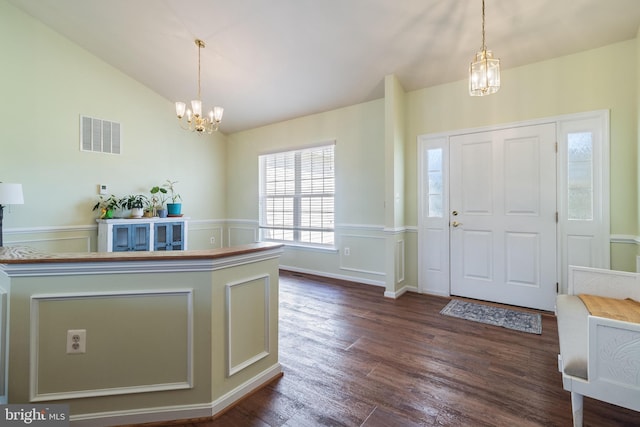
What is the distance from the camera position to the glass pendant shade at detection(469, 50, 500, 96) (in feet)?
6.86

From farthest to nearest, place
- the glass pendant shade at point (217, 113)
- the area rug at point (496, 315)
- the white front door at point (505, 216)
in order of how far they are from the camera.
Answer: the glass pendant shade at point (217, 113)
the white front door at point (505, 216)
the area rug at point (496, 315)

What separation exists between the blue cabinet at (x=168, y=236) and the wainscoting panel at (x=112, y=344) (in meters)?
3.43

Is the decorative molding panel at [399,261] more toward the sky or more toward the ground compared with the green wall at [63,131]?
more toward the ground

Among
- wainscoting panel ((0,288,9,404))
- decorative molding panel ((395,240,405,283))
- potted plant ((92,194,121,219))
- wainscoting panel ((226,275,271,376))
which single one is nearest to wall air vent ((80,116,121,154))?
potted plant ((92,194,121,219))

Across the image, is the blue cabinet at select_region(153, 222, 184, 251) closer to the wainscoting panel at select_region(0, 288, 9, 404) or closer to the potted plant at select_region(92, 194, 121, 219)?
the potted plant at select_region(92, 194, 121, 219)

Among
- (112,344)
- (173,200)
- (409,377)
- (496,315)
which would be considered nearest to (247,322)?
(112,344)

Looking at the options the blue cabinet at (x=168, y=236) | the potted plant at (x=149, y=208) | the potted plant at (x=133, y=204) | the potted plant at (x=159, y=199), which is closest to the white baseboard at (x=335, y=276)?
the blue cabinet at (x=168, y=236)

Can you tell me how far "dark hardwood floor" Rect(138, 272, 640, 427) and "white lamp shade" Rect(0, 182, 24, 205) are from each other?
323cm

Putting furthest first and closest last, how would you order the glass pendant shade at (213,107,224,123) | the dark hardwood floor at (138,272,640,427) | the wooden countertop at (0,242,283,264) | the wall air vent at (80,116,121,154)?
the wall air vent at (80,116,121,154) < the glass pendant shade at (213,107,224,123) < the dark hardwood floor at (138,272,640,427) < the wooden countertop at (0,242,283,264)

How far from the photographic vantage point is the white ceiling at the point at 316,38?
264 centimetres

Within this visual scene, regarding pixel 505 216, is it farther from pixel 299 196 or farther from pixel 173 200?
pixel 173 200

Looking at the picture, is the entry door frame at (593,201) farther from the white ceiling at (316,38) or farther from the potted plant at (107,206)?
the potted plant at (107,206)

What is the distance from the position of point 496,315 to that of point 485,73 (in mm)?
2433

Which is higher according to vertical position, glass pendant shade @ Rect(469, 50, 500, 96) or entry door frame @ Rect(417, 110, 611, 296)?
glass pendant shade @ Rect(469, 50, 500, 96)
